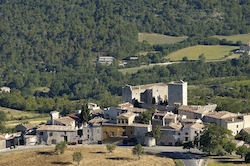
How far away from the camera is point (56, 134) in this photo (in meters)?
61.4

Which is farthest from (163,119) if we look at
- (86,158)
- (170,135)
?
(86,158)

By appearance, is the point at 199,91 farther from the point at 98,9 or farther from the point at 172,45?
the point at 98,9

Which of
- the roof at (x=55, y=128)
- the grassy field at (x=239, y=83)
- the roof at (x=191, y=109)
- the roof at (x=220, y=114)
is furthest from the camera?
the grassy field at (x=239, y=83)

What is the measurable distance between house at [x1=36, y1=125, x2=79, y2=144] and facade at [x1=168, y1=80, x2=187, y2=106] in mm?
8384

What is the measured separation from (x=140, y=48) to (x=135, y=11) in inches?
844

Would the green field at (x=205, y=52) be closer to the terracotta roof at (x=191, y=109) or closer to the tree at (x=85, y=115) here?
the terracotta roof at (x=191, y=109)

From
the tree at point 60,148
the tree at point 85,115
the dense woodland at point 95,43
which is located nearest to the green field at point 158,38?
the dense woodland at point 95,43

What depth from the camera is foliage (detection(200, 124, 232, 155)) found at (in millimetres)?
56156

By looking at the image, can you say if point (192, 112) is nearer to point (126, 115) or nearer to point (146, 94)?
point (126, 115)

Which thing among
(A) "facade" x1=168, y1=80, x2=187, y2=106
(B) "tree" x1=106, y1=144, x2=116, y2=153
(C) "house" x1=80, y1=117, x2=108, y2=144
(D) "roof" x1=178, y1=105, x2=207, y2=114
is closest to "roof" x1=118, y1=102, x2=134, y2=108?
(A) "facade" x1=168, y1=80, x2=187, y2=106

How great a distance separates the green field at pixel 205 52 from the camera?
114125mm

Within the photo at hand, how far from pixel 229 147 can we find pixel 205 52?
61268 millimetres

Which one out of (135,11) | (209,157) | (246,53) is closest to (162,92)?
(209,157)

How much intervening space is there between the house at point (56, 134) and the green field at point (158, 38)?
64.9 meters
